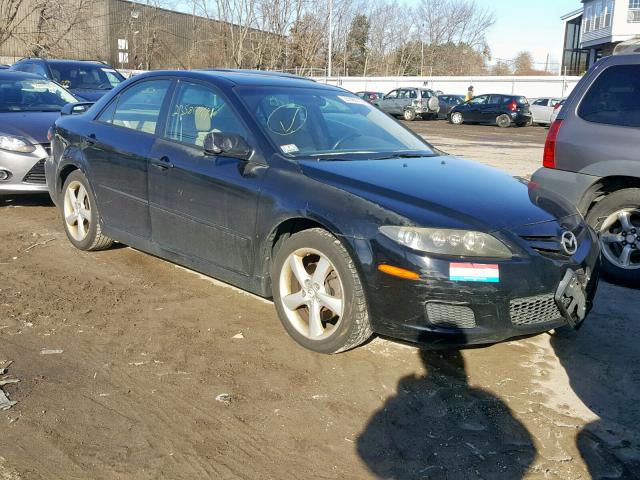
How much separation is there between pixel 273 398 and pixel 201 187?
5.69 ft

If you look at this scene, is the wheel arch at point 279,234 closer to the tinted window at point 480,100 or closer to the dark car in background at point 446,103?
the tinted window at point 480,100

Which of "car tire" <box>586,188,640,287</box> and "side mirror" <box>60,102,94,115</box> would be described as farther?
"side mirror" <box>60,102,94,115</box>

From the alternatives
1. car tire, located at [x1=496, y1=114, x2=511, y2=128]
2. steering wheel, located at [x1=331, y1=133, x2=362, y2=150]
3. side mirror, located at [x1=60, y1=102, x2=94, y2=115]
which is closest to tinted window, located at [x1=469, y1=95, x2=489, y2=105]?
car tire, located at [x1=496, y1=114, x2=511, y2=128]

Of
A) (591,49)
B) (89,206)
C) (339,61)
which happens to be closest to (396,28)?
(339,61)

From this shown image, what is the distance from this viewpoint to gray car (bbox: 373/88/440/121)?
117 ft

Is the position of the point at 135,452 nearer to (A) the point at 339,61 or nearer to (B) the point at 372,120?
(B) the point at 372,120

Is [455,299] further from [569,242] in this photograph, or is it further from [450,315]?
[569,242]

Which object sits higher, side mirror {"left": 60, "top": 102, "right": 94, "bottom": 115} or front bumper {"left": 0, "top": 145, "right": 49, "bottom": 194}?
side mirror {"left": 60, "top": 102, "right": 94, "bottom": 115}

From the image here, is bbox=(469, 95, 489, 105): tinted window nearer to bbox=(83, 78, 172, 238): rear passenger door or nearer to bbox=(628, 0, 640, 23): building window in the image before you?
bbox=(628, 0, 640, 23): building window

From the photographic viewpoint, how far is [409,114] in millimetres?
35750

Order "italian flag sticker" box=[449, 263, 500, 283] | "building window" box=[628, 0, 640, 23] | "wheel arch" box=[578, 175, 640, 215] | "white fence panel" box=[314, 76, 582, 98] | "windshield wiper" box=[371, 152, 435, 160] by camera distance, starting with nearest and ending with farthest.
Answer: "italian flag sticker" box=[449, 263, 500, 283] < "windshield wiper" box=[371, 152, 435, 160] < "wheel arch" box=[578, 175, 640, 215] < "white fence panel" box=[314, 76, 582, 98] < "building window" box=[628, 0, 640, 23]

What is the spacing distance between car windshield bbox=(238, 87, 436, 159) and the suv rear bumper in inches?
51.4

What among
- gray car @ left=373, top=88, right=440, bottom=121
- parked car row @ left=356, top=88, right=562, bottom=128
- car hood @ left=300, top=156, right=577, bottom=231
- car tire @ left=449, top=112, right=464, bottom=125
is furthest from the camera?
gray car @ left=373, top=88, right=440, bottom=121

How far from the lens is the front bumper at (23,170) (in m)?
7.72
